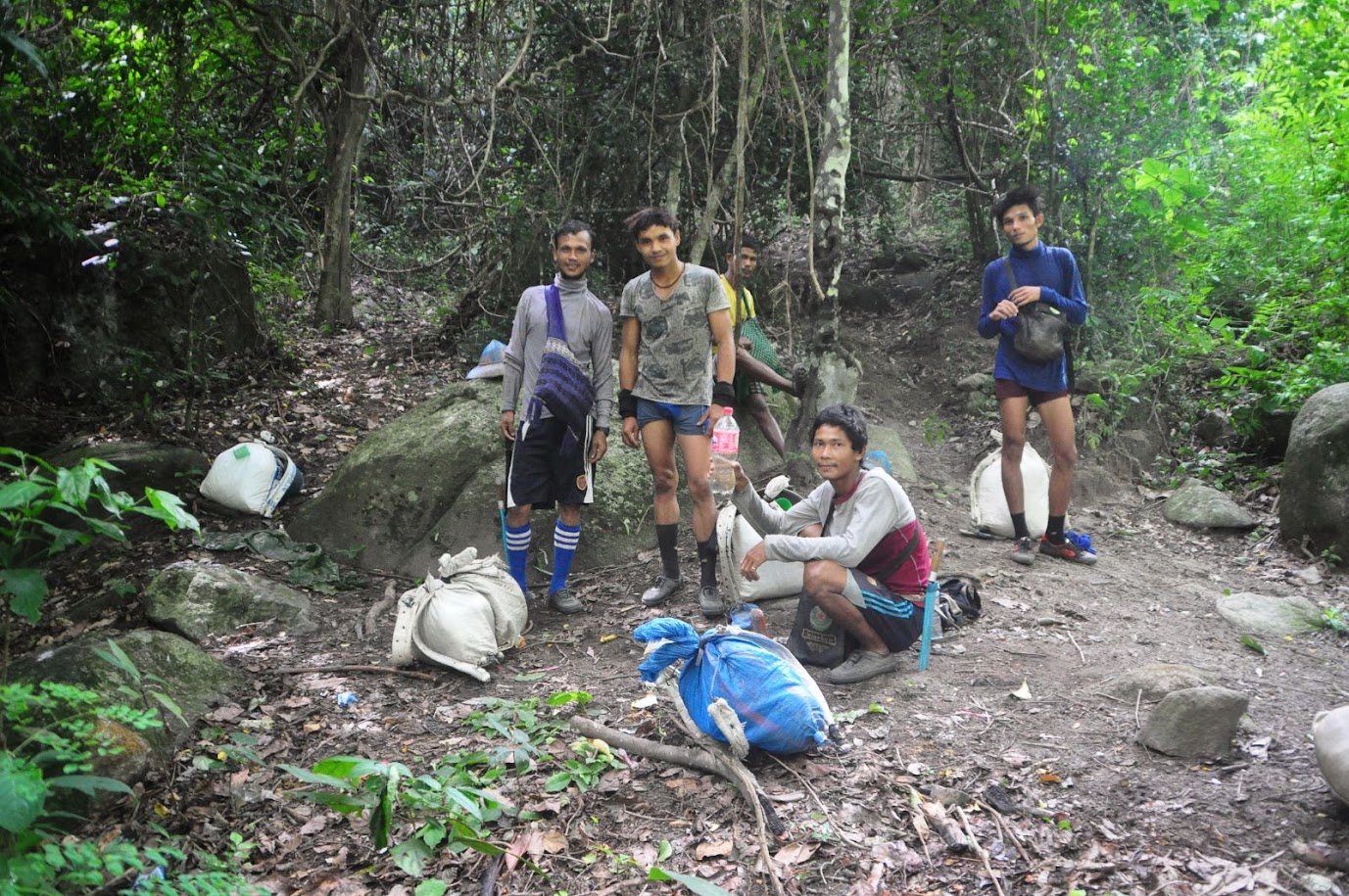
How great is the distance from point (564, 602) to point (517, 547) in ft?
1.30

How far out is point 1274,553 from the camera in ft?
20.1

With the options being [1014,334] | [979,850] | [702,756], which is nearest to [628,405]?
[702,756]

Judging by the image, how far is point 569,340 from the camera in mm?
5109

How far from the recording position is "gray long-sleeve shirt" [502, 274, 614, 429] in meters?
5.13

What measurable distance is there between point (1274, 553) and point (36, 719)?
6.58 metres

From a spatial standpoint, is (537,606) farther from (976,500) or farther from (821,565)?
(976,500)

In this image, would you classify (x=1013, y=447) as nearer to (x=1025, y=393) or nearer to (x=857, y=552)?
(x=1025, y=393)

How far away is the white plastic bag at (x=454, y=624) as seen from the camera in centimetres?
455

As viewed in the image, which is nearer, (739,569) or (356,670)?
(356,670)

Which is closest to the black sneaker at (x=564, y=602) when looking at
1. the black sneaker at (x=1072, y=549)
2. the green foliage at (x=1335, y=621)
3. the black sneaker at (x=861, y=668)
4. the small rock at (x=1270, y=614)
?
the black sneaker at (x=861, y=668)

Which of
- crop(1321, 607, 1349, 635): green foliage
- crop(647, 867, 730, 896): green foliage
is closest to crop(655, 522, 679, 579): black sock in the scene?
crop(647, 867, 730, 896): green foliage

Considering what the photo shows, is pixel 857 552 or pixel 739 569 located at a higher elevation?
pixel 857 552

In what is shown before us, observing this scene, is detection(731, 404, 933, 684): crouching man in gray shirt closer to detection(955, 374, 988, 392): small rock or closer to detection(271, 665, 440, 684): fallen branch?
detection(271, 665, 440, 684): fallen branch

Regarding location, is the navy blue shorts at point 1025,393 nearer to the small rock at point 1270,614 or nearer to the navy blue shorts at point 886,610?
the small rock at point 1270,614
